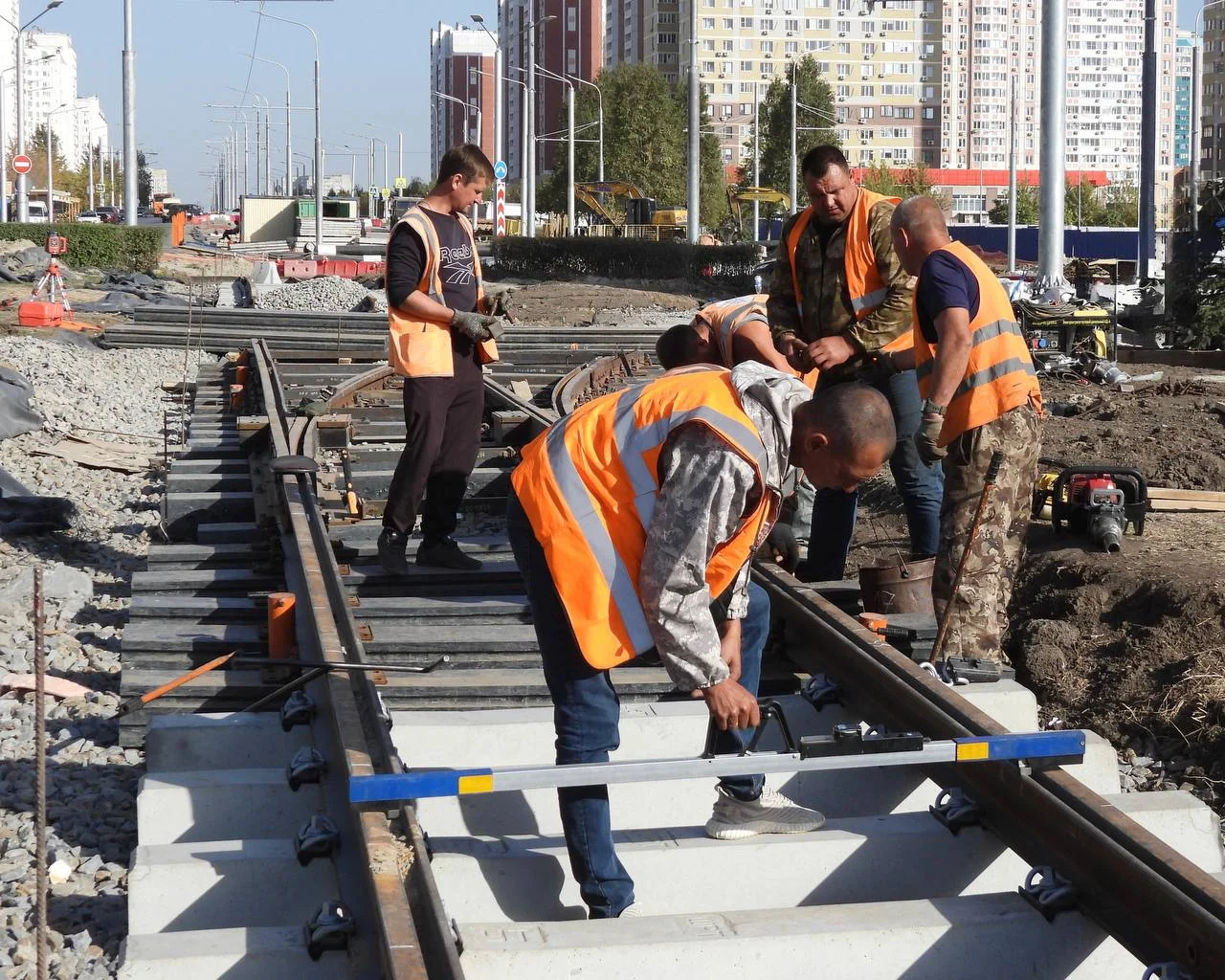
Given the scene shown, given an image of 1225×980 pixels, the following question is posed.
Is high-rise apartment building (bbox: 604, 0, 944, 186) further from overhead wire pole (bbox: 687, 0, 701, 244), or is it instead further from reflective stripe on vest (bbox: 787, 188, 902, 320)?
reflective stripe on vest (bbox: 787, 188, 902, 320)

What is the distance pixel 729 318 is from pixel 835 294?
1.85 feet

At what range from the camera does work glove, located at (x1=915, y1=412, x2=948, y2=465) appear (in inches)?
230

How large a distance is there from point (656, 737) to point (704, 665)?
1479mm

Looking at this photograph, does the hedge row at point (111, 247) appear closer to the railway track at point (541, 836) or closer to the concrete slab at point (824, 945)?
the railway track at point (541, 836)

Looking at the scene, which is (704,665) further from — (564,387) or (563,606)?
(564,387)

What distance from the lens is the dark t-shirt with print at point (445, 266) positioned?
21.4 ft

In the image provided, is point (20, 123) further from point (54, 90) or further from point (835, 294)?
point (54, 90)

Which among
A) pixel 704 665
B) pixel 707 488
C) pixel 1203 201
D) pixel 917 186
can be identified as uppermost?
pixel 917 186

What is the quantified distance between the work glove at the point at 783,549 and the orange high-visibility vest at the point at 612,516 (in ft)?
10.0

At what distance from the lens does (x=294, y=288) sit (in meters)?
29.9

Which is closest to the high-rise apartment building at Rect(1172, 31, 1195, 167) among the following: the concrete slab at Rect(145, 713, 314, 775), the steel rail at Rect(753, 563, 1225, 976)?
the steel rail at Rect(753, 563, 1225, 976)

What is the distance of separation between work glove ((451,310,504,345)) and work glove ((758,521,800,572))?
1453mm

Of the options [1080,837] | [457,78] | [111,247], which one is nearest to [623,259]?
[111,247]

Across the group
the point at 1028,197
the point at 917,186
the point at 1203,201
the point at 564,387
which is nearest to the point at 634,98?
the point at 917,186
